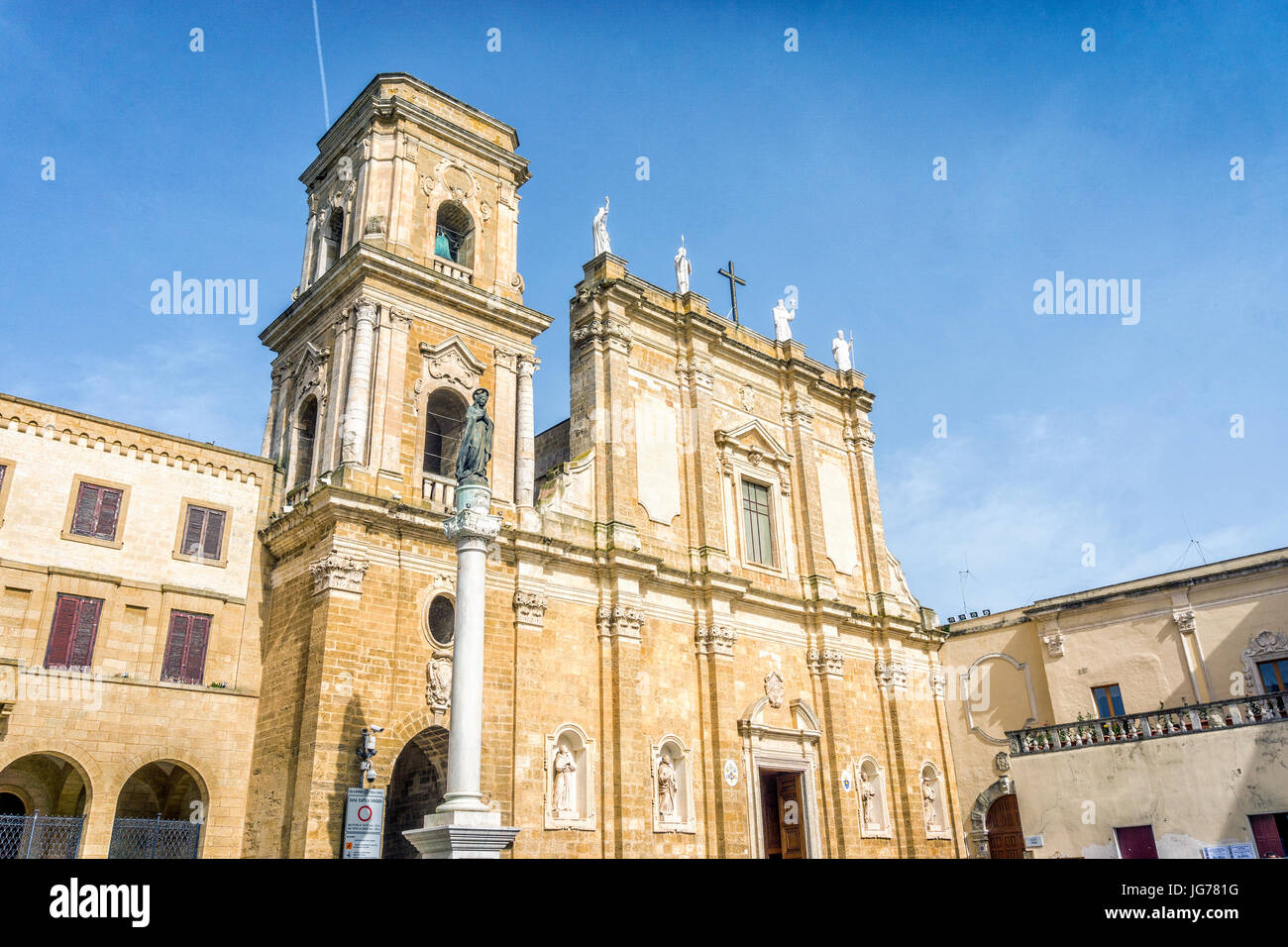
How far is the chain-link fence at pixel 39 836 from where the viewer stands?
1430cm

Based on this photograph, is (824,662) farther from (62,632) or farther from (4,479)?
(4,479)

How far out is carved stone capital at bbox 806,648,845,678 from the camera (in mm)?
23953

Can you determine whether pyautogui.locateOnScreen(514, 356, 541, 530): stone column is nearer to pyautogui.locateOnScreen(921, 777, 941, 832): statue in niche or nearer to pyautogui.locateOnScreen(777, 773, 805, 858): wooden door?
pyautogui.locateOnScreen(777, 773, 805, 858): wooden door

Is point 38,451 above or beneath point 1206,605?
above

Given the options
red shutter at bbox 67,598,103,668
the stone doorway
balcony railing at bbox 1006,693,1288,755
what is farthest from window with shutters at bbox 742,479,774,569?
red shutter at bbox 67,598,103,668

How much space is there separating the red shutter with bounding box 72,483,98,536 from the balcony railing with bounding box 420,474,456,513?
18.7 ft

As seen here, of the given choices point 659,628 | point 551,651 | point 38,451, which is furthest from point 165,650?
point 659,628

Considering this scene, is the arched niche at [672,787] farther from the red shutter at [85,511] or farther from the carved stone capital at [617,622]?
the red shutter at [85,511]

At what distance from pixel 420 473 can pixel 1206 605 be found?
18818mm

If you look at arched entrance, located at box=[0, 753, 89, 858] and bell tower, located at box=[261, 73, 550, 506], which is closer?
arched entrance, located at box=[0, 753, 89, 858]

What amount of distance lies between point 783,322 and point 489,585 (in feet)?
44.8
